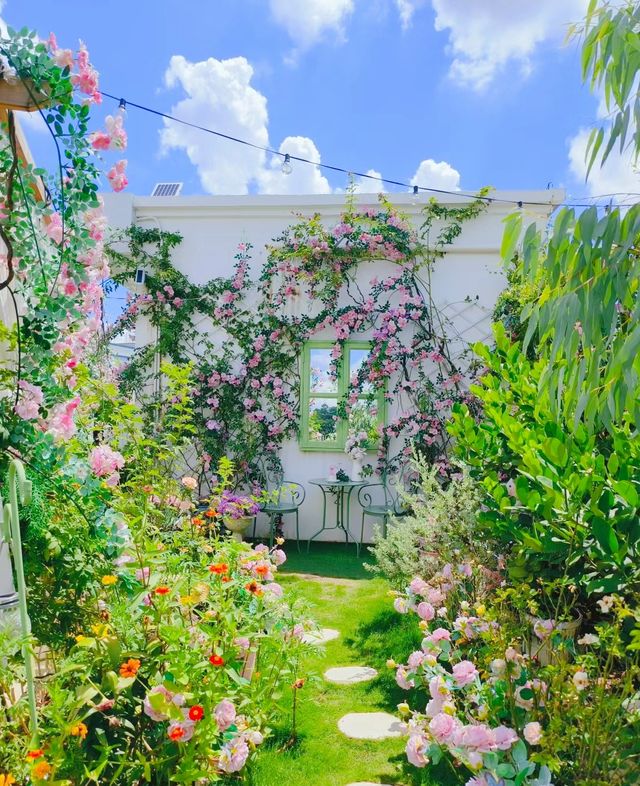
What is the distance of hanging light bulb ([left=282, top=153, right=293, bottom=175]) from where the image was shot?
6.03 meters

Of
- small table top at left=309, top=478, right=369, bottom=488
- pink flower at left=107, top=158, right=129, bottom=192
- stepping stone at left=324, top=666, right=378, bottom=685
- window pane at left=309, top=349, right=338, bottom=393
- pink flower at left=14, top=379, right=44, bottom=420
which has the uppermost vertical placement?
pink flower at left=107, top=158, right=129, bottom=192

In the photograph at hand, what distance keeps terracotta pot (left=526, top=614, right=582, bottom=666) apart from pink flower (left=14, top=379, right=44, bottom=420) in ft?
6.06

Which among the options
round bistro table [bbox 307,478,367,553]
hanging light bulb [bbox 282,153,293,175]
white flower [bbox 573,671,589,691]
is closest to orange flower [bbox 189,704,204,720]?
white flower [bbox 573,671,589,691]

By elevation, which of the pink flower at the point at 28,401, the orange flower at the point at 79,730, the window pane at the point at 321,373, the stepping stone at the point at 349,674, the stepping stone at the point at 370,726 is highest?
the window pane at the point at 321,373

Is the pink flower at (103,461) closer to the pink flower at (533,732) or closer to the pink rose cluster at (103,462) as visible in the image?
the pink rose cluster at (103,462)

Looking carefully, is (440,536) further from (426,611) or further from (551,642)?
(551,642)

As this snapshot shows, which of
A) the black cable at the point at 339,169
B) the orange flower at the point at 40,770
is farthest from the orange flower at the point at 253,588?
the black cable at the point at 339,169

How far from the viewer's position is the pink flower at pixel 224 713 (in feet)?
5.15

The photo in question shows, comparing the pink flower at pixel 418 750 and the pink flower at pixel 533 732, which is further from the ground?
the pink flower at pixel 533 732

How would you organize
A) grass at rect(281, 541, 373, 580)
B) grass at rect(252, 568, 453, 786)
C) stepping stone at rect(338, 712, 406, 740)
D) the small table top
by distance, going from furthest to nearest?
the small table top
grass at rect(281, 541, 373, 580)
stepping stone at rect(338, 712, 406, 740)
grass at rect(252, 568, 453, 786)

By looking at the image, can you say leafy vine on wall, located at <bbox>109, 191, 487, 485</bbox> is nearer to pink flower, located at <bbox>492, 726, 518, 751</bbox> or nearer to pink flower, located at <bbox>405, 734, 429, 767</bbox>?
pink flower, located at <bbox>405, 734, 429, 767</bbox>

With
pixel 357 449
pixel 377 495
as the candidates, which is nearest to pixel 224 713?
pixel 357 449

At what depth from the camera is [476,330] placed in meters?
6.21

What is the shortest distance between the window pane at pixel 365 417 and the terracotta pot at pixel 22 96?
188 inches
